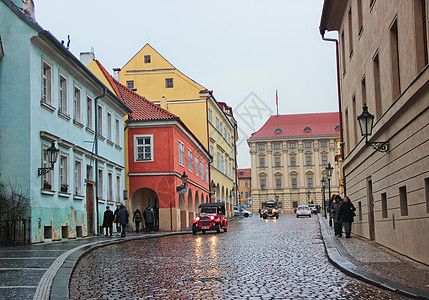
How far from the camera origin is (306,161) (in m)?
119

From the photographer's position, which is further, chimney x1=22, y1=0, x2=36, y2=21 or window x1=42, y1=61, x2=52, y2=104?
chimney x1=22, y1=0, x2=36, y2=21

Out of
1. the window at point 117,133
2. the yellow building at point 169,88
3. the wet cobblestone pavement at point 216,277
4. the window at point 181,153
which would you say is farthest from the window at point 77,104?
the yellow building at point 169,88

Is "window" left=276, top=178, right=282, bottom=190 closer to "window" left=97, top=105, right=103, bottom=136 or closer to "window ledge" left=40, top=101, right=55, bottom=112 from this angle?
"window" left=97, top=105, right=103, bottom=136

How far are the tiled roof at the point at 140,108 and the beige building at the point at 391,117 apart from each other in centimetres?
1696

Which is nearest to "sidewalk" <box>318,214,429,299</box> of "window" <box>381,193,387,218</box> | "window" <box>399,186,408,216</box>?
"window" <box>381,193,387,218</box>

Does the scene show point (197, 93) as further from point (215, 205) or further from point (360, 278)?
point (360, 278)

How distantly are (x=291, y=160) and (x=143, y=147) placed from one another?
84.4 metres

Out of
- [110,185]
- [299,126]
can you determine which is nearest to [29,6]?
[110,185]

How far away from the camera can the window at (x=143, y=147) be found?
37625 mm

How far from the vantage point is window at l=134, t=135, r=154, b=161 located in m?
37.6

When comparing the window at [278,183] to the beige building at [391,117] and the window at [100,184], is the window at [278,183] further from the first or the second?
the beige building at [391,117]

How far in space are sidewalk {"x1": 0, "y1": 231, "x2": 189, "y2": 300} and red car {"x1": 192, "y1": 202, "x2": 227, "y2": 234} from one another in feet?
44.1

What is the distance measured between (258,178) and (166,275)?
109 meters

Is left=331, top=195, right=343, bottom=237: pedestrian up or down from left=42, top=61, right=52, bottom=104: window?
down
